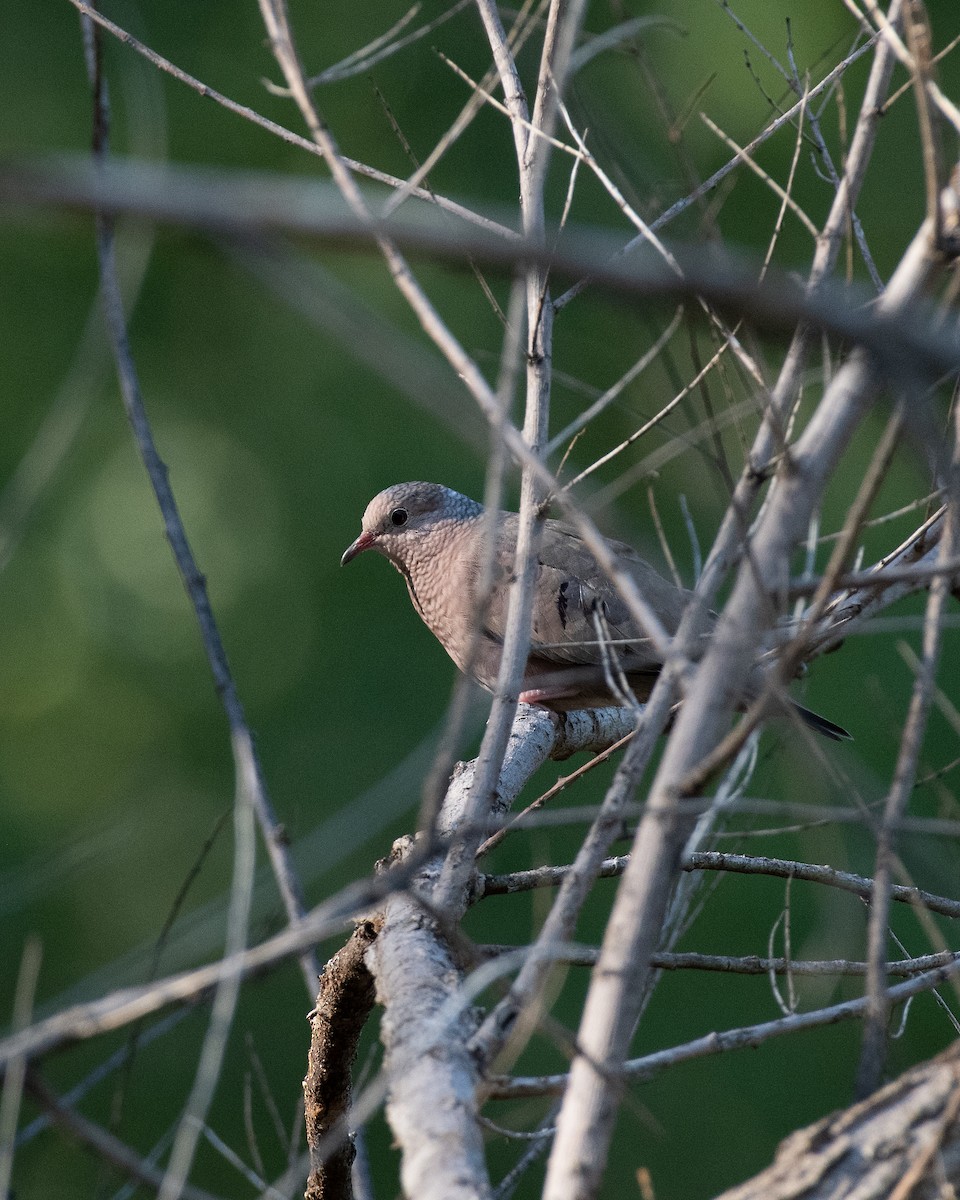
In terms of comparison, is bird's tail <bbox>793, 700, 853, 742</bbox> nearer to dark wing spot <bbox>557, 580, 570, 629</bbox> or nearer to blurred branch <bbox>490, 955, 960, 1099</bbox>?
dark wing spot <bbox>557, 580, 570, 629</bbox>

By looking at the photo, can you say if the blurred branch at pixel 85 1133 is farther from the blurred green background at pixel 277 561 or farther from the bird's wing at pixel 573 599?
the blurred green background at pixel 277 561

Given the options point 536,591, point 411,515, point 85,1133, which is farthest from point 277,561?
point 85,1133

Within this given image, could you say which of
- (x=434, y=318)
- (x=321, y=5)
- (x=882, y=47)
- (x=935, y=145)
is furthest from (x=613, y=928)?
(x=321, y=5)

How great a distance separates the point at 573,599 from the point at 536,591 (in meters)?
0.23

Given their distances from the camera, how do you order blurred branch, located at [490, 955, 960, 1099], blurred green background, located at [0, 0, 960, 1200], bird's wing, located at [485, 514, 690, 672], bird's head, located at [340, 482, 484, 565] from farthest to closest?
blurred green background, located at [0, 0, 960, 1200] → bird's head, located at [340, 482, 484, 565] → bird's wing, located at [485, 514, 690, 672] → blurred branch, located at [490, 955, 960, 1099]

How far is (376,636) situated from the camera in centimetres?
522

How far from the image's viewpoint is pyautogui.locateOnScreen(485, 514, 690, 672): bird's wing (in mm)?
2865

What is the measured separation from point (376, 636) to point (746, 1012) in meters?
2.09

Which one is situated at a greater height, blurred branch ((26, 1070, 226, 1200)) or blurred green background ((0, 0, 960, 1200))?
blurred green background ((0, 0, 960, 1200))

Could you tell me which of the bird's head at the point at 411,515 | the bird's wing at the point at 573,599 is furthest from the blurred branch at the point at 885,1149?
the bird's head at the point at 411,515

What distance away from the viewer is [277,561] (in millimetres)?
5297

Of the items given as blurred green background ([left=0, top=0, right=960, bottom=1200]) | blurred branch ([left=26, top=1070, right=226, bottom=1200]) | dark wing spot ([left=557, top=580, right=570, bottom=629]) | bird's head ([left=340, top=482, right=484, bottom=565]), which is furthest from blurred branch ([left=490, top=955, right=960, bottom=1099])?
blurred green background ([left=0, top=0, right=960, bottom=1200])

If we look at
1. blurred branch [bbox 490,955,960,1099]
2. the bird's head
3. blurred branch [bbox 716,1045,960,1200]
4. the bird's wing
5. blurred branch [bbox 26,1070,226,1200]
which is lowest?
blurred branch [bbox 716,1045,960,1200]

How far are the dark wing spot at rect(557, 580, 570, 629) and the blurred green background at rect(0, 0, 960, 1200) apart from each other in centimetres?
176
